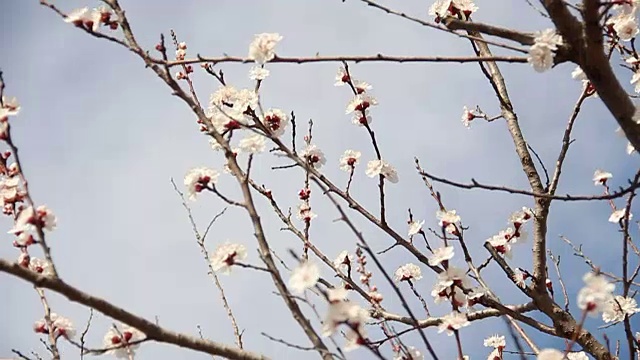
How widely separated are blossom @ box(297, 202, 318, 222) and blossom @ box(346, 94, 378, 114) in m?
0.84

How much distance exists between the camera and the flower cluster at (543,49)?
1.91 m

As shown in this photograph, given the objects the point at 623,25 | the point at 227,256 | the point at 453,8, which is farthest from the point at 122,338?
the point at 623,25

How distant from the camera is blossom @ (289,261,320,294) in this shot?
1.67m

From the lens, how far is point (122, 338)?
180cm

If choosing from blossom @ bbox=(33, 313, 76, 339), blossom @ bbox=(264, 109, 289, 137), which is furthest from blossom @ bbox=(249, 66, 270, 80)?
blossom @ bbox=(33, 313, 76, 339)

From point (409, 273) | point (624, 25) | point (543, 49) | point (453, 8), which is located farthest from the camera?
point (409, 273)

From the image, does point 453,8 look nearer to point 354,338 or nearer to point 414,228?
point 414,228

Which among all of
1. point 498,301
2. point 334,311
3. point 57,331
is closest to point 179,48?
point 57,331

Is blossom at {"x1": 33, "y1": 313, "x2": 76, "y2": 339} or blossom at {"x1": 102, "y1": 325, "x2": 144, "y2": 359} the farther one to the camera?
blossom at {"x1": 33, "y1": 313, "x2": 76, "y2": 339}

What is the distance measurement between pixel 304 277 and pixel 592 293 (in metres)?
0.74

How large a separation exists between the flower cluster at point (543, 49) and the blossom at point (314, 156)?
4.84 ft

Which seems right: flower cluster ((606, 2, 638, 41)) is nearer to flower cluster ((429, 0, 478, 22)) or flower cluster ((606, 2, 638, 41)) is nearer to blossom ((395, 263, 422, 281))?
flower cluster ((429, 0, 478, 22))

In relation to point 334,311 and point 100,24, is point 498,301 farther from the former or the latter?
point 100,24

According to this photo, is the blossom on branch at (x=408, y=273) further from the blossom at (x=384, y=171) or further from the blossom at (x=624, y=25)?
the blossom at (x=624, y=25)
